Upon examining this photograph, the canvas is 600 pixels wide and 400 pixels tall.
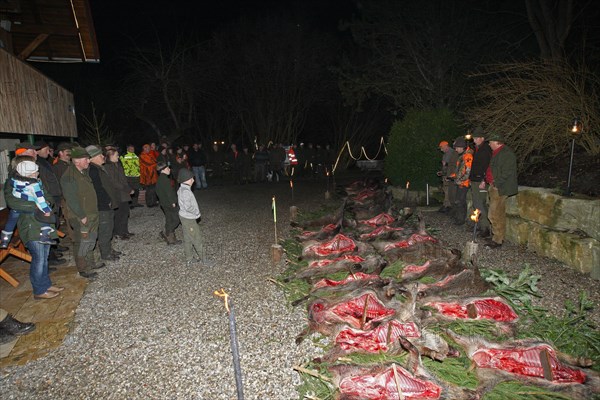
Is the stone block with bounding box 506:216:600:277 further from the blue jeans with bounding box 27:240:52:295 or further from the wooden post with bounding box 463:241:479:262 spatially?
the blue jeans with bounding box 27:240:52:295

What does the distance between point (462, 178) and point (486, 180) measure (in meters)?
1.19

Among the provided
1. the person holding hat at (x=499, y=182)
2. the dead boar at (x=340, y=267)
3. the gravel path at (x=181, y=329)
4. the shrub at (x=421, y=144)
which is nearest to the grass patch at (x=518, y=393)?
the gravel path at (x=181, y=329)

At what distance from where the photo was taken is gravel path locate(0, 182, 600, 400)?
340cm

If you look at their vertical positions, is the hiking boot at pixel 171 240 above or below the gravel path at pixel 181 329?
above

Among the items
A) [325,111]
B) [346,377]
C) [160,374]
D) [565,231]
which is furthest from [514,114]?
[325,111]

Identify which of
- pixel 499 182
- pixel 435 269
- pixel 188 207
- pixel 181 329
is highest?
pixel 499 182

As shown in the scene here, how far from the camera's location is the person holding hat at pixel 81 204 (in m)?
5.71

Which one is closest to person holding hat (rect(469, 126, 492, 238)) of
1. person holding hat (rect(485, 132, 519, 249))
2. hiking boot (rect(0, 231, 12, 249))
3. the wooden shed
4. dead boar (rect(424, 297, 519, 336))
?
person holding hat (rect(485, 132, 519, 249))

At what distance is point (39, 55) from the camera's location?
12094 millimetres

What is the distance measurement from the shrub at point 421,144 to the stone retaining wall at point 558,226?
14.6 ft

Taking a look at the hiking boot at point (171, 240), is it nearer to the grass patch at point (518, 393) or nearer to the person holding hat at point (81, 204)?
the person holding hat at point (81, 204)

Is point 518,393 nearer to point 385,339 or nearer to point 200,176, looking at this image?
point 385,339

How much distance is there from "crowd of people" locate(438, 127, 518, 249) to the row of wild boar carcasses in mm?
1836

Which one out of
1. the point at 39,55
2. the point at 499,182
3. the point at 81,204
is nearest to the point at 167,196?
the point at 81,204
